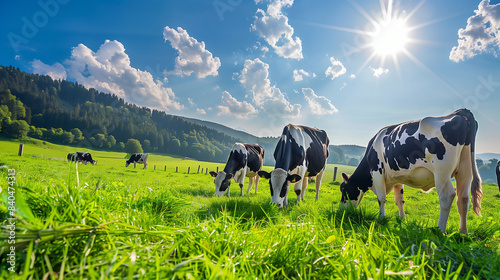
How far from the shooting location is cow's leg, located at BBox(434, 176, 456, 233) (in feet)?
14.9

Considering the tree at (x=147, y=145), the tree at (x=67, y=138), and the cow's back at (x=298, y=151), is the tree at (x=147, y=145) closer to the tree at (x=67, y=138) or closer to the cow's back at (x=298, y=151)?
the tree at (x=67, y=138)

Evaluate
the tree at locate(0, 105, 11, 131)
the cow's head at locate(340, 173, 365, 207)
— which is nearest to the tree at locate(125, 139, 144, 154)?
the tree at locate(0, 105, 11, 131)

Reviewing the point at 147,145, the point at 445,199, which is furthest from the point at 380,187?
the point at 147,145

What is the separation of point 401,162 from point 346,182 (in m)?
2.16

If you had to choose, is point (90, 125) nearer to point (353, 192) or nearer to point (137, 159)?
point (137, 159)

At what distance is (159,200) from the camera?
3.25 m

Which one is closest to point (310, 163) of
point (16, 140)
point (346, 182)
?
point (346, 182)

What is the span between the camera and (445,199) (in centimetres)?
460

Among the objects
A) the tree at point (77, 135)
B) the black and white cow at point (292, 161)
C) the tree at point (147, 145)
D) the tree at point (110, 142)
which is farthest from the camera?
the tree at point (147, 145)

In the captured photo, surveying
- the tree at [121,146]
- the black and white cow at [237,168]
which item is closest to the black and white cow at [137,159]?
the black and white cow at [237,168]

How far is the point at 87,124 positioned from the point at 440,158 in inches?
5540

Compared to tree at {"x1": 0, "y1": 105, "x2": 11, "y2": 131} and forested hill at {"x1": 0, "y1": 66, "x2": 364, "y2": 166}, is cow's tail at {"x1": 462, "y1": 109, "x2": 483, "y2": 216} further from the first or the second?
tree at {"x1": 0, "y1": 105, "x2": 11, "y2": 131}

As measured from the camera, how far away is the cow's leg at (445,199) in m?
4.53

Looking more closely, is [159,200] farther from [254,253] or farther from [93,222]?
[254,253]
